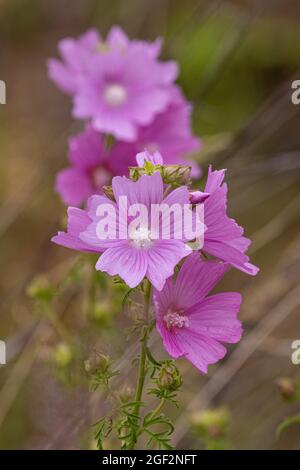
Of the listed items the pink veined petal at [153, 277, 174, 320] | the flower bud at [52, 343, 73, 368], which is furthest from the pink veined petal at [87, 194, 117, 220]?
the flower bud at [52, 343, 73, 368]

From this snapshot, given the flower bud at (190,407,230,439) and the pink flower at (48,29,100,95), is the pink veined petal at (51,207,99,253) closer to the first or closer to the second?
the flower bud at (190,407,230,439)

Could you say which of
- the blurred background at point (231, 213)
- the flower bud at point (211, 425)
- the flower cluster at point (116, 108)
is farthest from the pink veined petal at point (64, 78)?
the flower bud at point (211, 425)

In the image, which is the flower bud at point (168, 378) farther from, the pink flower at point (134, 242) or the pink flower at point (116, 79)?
the pink flower at point (116, 79)

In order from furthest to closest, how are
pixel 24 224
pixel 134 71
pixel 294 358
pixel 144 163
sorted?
pixel 24 224, pixel 134 71, pixel 294 358, pixel 144 163

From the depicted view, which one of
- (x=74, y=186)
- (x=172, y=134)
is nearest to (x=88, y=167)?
(x=74, y=186)
